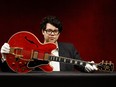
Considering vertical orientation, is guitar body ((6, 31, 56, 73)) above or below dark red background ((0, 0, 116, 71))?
below

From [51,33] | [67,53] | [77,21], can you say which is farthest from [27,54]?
[77,21]

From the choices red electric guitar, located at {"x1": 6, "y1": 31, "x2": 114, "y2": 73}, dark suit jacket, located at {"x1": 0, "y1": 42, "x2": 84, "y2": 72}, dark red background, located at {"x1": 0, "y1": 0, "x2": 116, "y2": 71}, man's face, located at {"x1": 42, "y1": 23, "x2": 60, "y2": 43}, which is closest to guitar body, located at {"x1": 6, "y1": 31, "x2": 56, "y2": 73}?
red electric guitar, located at {"x1": 6, "y1": 31, "x2": 114, "y2": 73}

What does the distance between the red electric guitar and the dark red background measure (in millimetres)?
1463

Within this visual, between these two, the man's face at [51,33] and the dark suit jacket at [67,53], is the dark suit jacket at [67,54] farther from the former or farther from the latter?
the man's face at [51,33]

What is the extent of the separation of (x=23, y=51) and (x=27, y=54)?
3cm

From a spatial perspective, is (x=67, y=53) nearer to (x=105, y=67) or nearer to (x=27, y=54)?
(x=105, y=67)

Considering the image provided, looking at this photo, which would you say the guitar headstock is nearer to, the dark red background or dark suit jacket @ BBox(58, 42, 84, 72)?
dark suit jacket @ BBox(58, 42, 84, 72)

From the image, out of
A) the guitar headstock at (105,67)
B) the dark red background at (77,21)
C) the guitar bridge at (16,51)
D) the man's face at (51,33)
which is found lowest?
the guitar headstock at (105,67)

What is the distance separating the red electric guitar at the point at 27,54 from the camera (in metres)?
1.95

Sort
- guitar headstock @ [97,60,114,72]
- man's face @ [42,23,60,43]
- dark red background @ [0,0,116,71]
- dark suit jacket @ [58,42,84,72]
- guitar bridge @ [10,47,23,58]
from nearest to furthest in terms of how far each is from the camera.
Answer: guitar bridge @ [10,47,23,58] → guitar headstock @ [97,60,114,72] → man's face @ [42,23,60,43] → dark suit jacket @ [58,42,84,72] → dark red background @ [0,0,116,71]

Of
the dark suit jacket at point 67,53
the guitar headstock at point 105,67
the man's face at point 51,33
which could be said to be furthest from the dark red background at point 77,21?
the guitar headstock at point 105,67

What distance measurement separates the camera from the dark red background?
3.42 m

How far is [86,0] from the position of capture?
3584 millimetres
